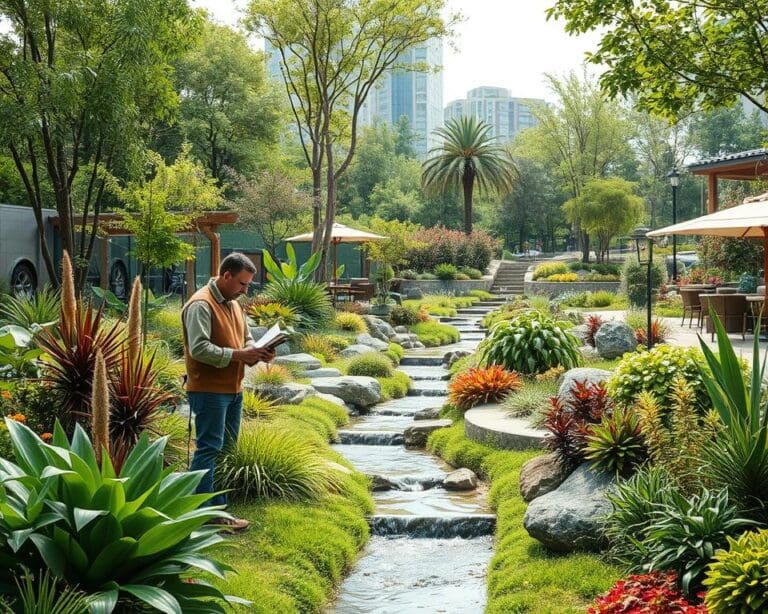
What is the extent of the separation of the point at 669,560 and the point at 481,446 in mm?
5323

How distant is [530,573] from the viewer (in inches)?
246

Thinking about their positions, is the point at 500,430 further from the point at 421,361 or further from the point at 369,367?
the point at 421,361

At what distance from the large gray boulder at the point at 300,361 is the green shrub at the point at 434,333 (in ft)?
22.7

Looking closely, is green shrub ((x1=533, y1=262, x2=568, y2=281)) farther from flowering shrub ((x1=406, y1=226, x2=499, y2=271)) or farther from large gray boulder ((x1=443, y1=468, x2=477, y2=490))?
large gray boulder ((x1=443, y1=468, x2=477, y2=490))

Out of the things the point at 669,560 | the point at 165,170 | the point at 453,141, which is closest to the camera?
the point at 669,560

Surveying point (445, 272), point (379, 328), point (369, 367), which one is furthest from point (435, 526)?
point (445, 272)

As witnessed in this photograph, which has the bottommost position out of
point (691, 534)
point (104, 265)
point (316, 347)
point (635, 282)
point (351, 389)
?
point (351, 389)

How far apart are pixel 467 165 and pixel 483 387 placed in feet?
101

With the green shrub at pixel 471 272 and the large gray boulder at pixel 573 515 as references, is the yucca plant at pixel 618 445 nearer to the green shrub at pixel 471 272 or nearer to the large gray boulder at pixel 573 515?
the large gray boulder at pixel 573 515

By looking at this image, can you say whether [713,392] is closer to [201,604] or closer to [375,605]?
[375,605]

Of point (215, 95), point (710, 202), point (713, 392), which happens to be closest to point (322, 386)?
point (713, 392)

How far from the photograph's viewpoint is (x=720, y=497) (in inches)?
202

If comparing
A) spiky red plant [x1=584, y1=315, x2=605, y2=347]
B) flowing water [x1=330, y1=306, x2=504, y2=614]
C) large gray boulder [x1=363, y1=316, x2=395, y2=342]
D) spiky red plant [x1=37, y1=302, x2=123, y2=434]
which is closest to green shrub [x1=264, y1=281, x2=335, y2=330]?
large gray boulder [x1=363, y1=316, x2=395, y2=342]

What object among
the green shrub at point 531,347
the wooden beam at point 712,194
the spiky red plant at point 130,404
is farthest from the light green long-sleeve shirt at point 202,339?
the wooden beam at point 712,194
